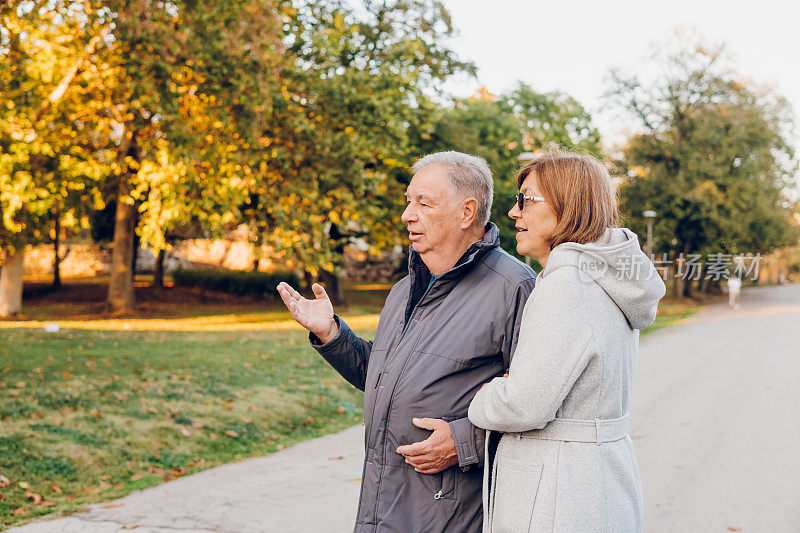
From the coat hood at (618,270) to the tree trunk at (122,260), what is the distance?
66.1 feet

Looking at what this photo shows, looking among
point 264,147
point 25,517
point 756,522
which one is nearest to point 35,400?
point 25,517

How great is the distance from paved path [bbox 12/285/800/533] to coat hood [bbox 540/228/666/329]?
352 centimetres

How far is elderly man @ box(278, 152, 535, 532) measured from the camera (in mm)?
2529

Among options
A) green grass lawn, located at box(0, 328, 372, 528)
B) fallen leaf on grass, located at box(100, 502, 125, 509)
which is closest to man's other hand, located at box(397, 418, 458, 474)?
fallen leaf on grass, located at box(100, 502, 125, 509)

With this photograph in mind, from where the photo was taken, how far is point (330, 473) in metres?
6.49

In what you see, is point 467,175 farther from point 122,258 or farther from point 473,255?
point 122,258

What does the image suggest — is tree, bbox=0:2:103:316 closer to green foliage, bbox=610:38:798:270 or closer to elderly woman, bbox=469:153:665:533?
elderly woman, bbox=469:153:665:533

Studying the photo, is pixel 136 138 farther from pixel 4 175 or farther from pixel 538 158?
pixel 538 158

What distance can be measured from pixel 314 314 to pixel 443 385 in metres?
0.81

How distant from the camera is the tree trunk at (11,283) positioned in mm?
19750

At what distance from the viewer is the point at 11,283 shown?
65.6 feet

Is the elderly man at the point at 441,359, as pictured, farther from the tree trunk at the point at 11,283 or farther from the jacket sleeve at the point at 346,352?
the tree trunk at the point at 11,283

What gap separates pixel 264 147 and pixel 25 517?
1401 cm

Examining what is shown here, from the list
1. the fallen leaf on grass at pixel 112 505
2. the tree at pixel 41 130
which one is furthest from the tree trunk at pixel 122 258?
the fallen leaf on grass at pixel 112 505
